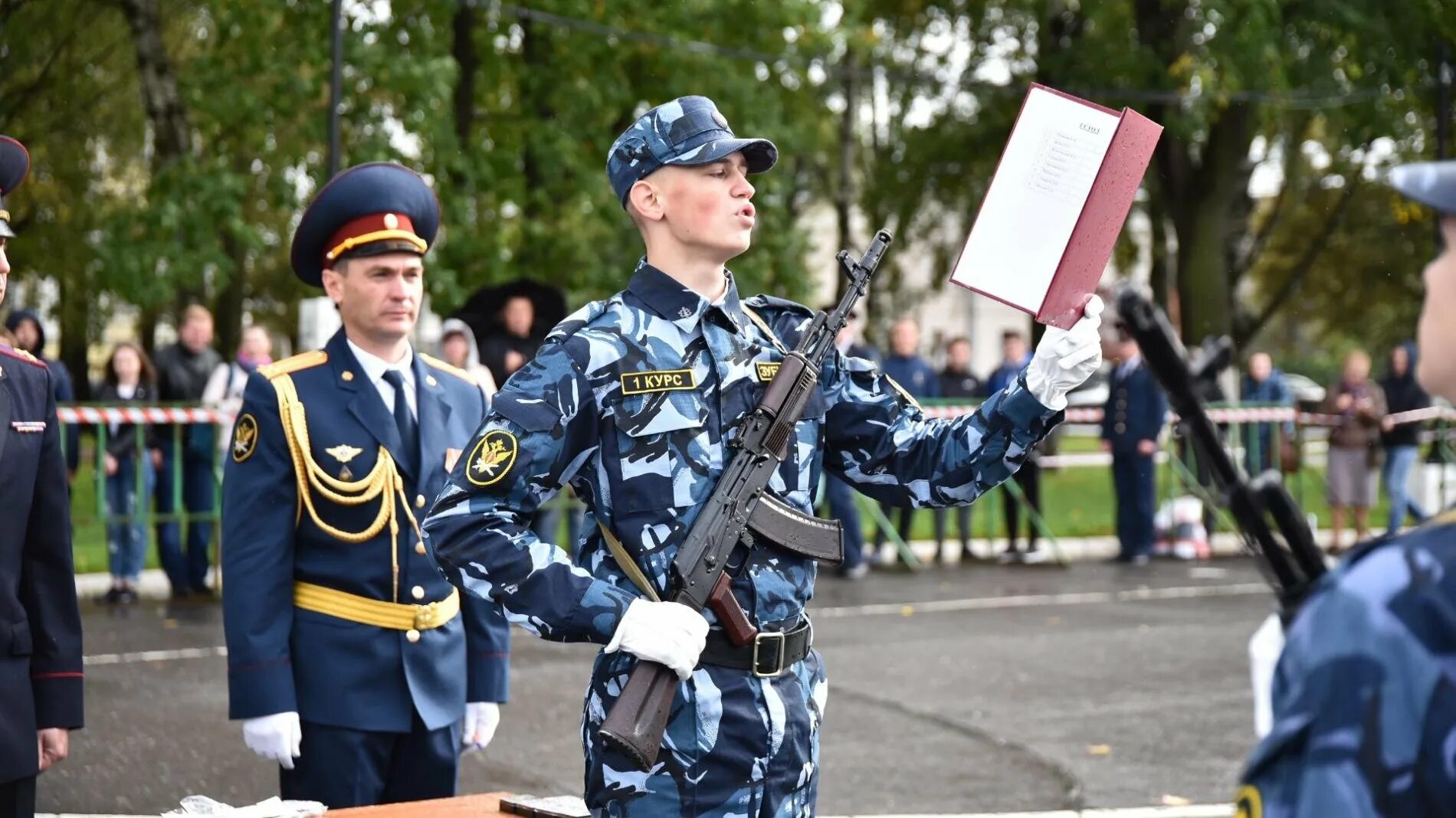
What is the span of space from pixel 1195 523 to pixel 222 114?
35.4ft

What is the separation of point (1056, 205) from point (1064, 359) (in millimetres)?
296

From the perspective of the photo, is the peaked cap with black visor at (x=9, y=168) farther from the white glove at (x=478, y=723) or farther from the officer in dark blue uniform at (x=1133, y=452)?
the officer in dark blue uniform at (x=1133, y=452)

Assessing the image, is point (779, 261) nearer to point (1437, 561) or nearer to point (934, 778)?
point (934, 778)

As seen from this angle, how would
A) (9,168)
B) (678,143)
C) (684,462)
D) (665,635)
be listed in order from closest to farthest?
(665,635) < (684,462) < (678,143) < (9,168)

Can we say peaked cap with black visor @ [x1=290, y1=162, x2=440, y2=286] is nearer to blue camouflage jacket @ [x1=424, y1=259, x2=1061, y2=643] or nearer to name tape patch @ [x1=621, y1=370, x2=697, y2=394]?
blue camouflage jacket @ [x1=424, y1=259, x2=1061, y2=643]

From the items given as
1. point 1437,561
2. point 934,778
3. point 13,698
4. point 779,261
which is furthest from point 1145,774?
point 779,261

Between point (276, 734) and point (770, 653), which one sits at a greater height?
point (770, 653)

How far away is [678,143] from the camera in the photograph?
353 cm

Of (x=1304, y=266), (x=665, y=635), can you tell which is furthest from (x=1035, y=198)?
(x=1304, y=266)

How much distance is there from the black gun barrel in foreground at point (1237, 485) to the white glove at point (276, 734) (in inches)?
100

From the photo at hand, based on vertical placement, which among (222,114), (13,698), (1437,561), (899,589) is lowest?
(899,589)

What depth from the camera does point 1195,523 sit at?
17.4m

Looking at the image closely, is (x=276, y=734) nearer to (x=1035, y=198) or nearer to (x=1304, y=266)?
(x=1035, y=198)

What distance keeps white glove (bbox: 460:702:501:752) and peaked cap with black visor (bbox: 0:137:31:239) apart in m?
1.60
